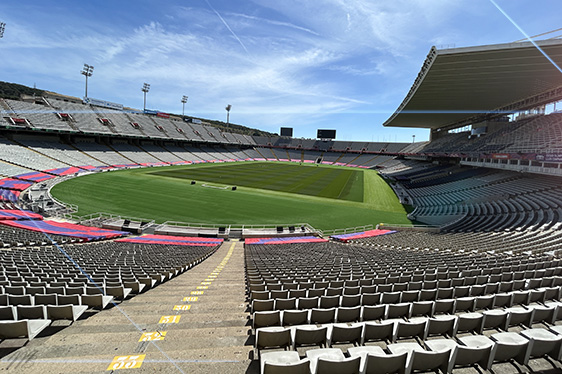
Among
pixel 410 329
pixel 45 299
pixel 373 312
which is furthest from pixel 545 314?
pixel 45 299

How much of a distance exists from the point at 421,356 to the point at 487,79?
133ft

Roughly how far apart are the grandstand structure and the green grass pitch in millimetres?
3083

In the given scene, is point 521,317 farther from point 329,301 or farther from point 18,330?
point 18,330

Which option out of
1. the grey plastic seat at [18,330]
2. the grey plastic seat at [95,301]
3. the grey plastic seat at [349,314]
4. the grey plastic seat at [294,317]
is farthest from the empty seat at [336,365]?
the grey plastic seat at [95,301]

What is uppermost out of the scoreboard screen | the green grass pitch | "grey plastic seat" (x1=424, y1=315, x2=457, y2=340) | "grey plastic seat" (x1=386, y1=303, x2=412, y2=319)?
the scoreboard screen

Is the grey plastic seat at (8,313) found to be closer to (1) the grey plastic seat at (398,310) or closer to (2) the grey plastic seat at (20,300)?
(2) the grey plastic seat at (20,300)

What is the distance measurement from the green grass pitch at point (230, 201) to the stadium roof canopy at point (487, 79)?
1732 cm

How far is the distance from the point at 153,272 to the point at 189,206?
74.1 feet

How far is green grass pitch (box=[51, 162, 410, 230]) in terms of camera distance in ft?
96.2

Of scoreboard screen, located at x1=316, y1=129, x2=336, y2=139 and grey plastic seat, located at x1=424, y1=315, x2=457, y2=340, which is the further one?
scoreboard screen, located at x1=316, y1=129, x2=336, y2=139

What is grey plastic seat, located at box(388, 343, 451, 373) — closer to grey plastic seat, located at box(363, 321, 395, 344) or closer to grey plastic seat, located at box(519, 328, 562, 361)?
grey plastic seat, located at box(363, 321, 395, 344)

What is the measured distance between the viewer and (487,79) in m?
32.9

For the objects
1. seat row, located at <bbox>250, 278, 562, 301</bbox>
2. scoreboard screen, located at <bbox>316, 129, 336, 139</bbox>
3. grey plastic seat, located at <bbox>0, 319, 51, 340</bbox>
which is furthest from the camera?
scoreboard screen, located at <bbox>316, 129, 336, 139</bbox>

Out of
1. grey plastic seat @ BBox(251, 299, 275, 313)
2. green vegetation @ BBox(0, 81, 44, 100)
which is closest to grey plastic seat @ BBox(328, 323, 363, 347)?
grey plastic seat @ BBox(251, 299, 275, 313)
